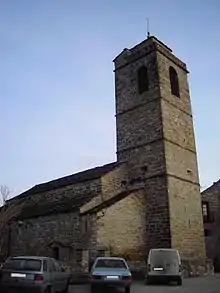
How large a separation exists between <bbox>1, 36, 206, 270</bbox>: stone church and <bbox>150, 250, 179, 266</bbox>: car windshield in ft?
14.3

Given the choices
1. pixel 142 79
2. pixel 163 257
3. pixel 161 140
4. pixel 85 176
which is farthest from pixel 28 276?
pixel 142 79

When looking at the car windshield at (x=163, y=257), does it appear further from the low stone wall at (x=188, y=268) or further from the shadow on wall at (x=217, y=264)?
the shadow on wall at (x=217, y=264)

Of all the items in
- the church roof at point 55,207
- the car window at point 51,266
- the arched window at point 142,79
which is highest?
the arched window at point 142,79

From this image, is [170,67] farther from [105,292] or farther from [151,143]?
[105,292]

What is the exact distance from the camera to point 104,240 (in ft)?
77.7

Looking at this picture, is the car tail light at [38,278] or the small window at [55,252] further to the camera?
the small window at [55,252]

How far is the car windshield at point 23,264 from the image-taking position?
12.2 m

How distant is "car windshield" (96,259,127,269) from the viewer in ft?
51.9

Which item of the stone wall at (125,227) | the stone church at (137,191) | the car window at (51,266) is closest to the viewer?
the car window at (51,266)

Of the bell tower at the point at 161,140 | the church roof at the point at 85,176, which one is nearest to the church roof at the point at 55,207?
the church roof at the point at 85,176

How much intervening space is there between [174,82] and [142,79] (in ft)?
9.22

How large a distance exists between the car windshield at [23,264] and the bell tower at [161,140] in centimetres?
1474

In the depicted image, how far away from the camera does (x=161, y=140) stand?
27656mm

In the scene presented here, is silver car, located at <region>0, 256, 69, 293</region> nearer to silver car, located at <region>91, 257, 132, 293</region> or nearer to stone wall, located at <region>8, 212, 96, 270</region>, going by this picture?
silver car, located at <region>91, 257, 132, 293</region>
